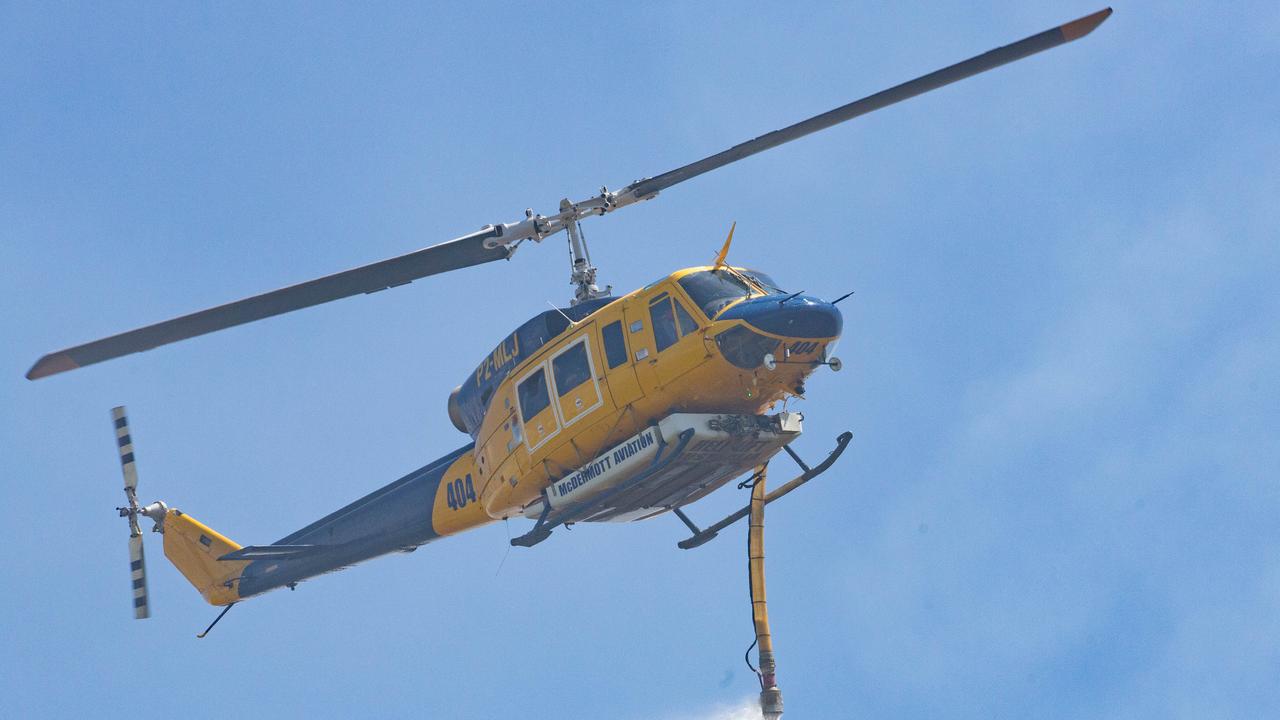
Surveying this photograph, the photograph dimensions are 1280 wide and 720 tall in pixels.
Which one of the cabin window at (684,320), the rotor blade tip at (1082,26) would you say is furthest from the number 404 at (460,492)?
the rotor blade tip at (1082,26)

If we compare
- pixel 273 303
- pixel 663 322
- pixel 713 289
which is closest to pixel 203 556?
pixel 273 303

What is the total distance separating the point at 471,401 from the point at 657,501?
12.2 feet

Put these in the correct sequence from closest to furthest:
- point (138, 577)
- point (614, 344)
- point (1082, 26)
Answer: point (1082, 26) < point (614, 344) < point (138, 577)

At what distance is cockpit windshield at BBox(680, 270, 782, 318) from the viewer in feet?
70.1

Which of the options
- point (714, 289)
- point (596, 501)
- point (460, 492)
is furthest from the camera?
point (460, 492)

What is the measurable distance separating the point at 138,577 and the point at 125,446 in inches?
103

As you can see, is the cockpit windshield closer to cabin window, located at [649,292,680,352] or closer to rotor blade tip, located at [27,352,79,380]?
cabin window, located at [649,292,680,352]

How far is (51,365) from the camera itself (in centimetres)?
2192

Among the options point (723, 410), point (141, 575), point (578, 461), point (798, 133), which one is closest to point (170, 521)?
point (141, 575)

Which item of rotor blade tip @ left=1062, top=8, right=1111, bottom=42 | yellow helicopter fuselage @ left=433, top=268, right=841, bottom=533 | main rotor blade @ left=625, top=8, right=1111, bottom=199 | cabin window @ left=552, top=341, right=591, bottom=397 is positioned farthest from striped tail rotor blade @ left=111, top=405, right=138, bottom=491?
rotor blade tip @ left=1062, top=8, right=1111, bottom=42

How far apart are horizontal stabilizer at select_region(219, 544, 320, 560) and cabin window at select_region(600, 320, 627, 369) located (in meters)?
9.30

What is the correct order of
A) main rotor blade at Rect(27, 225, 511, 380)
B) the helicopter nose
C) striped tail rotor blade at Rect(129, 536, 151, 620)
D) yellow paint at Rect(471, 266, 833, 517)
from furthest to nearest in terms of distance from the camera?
striped tail rotor blade at Rect(129, 536, 151, 620) < main rotor blade at Rect(27, 225, 511, 380) < yellow paint at Rect(471, 266, 833, 517) < the helicopter nose

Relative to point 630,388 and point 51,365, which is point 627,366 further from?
point 51,365

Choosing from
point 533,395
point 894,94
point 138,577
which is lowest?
point 533,395
